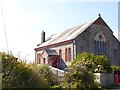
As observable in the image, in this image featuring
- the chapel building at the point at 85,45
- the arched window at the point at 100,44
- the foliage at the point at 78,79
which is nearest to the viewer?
the foliage at the point at 78,79

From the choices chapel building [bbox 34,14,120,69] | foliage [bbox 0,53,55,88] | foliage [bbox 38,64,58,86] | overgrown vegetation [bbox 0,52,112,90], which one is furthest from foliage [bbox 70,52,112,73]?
foliage [bbox 0,53,55,88]

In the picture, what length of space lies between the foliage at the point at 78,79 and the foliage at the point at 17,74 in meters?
3.53

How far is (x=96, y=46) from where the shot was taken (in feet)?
143

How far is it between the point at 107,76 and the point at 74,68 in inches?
326

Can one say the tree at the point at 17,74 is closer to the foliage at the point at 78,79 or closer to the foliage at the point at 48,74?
the foliage at the point at 48,74

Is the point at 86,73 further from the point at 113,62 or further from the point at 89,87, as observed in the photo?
the point at 113,62

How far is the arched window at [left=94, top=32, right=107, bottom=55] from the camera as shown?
143ft

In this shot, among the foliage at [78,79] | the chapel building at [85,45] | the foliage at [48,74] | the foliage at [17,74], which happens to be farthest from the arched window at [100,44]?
the foliage at [17,74]

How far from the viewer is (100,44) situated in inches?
1736

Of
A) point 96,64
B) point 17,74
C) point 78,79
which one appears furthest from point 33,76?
point 96,64

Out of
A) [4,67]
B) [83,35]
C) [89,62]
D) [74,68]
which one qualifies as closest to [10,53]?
[4,67]

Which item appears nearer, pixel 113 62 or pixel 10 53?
pixel 10 53

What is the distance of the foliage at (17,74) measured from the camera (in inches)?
616

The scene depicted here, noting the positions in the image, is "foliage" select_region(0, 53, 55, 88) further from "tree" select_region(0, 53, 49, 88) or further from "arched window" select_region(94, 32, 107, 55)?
"arched window" select_region(94, 32, 107, 55)
